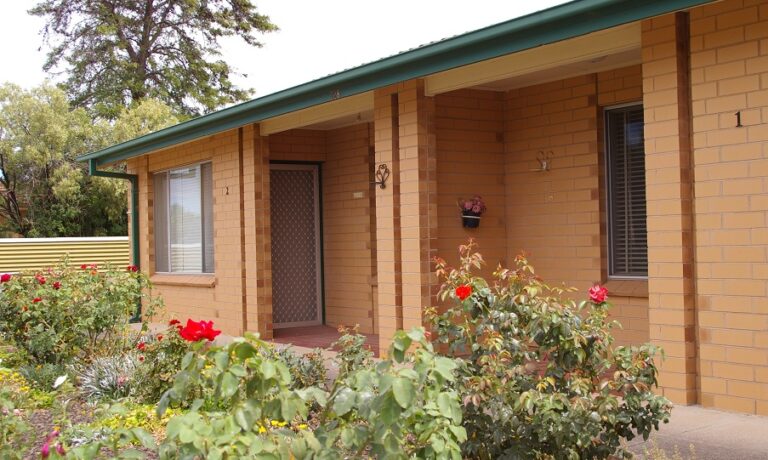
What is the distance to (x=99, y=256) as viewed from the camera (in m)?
23.7

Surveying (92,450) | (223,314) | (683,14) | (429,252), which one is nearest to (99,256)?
(223,314)

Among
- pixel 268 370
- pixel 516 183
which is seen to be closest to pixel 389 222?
pixel 516 183

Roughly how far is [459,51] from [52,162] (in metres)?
26.2

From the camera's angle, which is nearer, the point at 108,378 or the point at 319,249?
the point at 108,378

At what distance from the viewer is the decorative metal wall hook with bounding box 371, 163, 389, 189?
923 cm

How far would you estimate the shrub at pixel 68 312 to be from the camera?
898 cm

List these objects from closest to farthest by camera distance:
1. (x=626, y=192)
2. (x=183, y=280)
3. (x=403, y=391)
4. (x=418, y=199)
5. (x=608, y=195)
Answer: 1. (x=403, y=391)
2. (x=418, y=199)
3. (x=626, y=192)
4. (x=608, y=195)
5. (x=183, y=280)

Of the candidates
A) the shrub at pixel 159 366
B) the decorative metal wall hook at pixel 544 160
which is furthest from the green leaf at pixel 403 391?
the decorative metal wall hook at pixel 544 160

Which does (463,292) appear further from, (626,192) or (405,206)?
(626,192)

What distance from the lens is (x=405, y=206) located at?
9.02m

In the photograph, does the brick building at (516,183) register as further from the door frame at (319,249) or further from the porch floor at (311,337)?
the porch floor at (311,337)

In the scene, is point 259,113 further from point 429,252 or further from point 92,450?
point 92,450

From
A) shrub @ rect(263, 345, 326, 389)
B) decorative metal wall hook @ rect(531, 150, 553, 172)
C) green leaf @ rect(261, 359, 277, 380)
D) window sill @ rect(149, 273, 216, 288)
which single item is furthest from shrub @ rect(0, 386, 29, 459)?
window sill @ rect(149, 273, 216, 288)

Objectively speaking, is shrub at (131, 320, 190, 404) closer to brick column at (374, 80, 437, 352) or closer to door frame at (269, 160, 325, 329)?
brick column at (374, 80, 437, 352)
